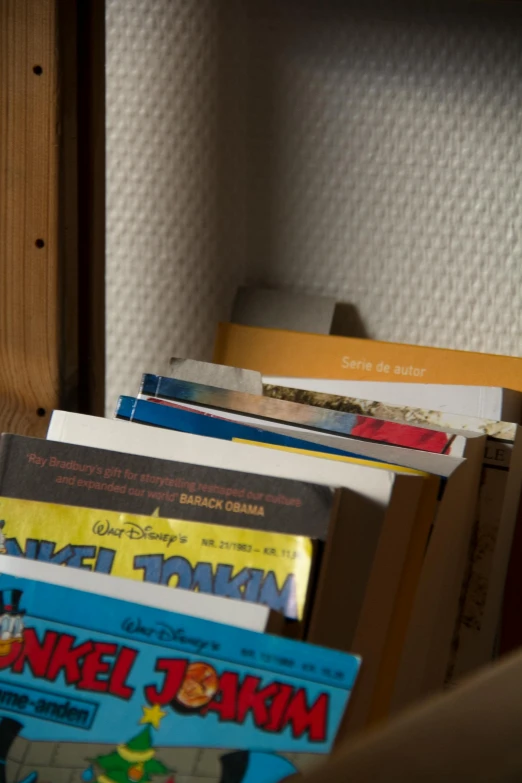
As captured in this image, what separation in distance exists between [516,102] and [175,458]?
0.63 metres

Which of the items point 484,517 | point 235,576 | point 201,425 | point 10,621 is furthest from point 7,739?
point 484,517

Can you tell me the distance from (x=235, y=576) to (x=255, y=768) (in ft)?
0.42

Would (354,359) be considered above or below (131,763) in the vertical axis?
above

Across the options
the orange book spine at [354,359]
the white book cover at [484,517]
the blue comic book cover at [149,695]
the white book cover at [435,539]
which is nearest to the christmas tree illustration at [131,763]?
the blue comic book cover at [149,695]

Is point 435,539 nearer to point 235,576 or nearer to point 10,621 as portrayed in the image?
point 235,576

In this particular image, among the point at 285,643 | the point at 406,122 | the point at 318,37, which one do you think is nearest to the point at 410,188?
the point at 406,122

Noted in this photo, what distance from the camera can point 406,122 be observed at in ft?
3.13

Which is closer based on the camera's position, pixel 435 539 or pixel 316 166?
pixel 435 539

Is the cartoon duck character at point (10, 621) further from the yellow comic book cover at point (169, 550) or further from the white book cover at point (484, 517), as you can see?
the white book cover at point (484, 517)

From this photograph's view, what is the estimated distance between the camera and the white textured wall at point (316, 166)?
0.92 m

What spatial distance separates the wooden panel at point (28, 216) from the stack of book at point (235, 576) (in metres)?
0.30

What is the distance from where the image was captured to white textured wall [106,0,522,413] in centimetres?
92

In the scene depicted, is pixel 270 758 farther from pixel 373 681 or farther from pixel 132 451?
pixel 132 451

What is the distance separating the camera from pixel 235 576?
54cm
